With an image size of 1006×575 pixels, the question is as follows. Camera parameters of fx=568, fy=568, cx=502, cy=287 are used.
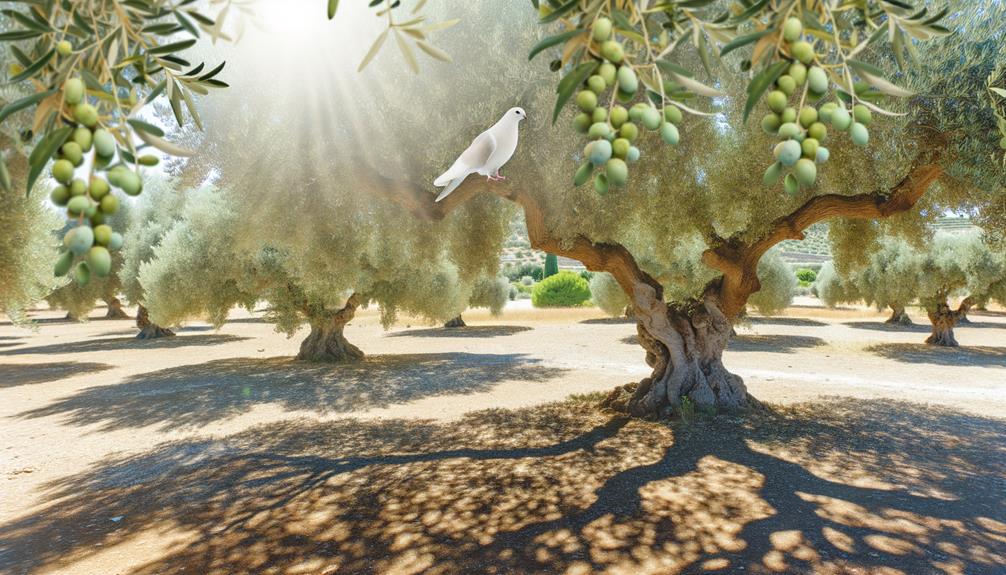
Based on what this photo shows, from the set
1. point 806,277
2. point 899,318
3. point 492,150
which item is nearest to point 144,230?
point 492,150

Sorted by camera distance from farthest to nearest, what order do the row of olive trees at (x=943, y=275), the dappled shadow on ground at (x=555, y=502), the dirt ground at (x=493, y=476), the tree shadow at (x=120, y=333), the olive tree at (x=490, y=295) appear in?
the olive tree at (x=490, y=295) → the tree shadow at (x=120, y=333) → the row of olive trees at (x=943, y=275) → the dirt ground at (x=493, y=476) → the dappled shadow on ground at (x=555, y=502)

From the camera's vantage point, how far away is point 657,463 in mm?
8508

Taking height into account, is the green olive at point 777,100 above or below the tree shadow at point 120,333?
above

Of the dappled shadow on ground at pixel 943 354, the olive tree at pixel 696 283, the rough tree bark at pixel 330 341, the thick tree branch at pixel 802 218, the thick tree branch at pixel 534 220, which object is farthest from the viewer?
the olive tree at pixel 696 283

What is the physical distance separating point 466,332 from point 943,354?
74.7 ft

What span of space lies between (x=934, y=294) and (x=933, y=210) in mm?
18740

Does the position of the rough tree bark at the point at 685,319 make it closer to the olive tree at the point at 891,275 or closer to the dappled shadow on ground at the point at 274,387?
the dappled shadow on ground at the point at 274,387

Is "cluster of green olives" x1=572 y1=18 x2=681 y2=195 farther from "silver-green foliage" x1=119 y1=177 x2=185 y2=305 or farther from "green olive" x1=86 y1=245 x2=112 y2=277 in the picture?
"silver-green foliage" x1=119 y1=177 x2=185 y2=305

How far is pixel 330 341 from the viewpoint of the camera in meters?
22.6

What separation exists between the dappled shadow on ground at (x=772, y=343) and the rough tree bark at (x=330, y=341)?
51.7 ft

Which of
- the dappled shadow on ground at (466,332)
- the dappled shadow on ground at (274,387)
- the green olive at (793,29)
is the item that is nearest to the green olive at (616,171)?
the green olive at (793,29)

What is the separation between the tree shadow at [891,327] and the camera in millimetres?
31266

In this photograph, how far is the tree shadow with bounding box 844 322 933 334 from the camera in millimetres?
31266

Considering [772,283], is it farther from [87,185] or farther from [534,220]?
[87,185]
